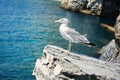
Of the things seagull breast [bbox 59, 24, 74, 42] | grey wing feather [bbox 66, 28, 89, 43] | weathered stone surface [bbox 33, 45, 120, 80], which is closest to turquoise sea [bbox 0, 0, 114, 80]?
seagull breast [bbox 59, 24, 74, 42]

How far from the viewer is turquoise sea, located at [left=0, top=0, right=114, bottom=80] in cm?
3785

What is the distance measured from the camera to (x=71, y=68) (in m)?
16.3

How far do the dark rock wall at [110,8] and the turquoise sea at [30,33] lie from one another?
22.4 ft

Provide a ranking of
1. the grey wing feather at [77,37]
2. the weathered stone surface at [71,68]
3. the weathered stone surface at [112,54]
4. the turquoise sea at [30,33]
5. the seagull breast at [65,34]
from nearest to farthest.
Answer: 1. the weathered stone surface at [71,68]
2. the grey wing feather at [77,37]
3. the seagull breast at [65,34]
4. the weathered stone surface at [112,54]
5. the turquoise sea at [30,33]

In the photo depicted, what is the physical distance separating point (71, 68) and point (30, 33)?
39973 millimetres

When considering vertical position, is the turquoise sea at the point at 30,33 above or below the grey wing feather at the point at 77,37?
below

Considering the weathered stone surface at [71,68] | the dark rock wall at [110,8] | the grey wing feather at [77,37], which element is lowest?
the dark rock wall at [110,8]

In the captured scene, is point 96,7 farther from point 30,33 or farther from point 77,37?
point 77,37

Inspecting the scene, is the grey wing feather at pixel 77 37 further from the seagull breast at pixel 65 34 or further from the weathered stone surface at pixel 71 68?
the weathered stone surface at pixel 71 68

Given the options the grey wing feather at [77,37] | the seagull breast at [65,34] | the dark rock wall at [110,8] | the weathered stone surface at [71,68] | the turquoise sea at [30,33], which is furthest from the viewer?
the dark rock wall at [110,8]

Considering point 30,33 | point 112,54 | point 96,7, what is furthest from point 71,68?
point 96,7

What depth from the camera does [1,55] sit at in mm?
40656

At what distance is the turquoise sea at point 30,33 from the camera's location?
Answer: 37853 millimetres

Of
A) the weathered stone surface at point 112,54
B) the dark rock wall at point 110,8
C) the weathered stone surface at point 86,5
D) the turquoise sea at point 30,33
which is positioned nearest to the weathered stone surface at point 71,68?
the turquoise sea at point 30,33
